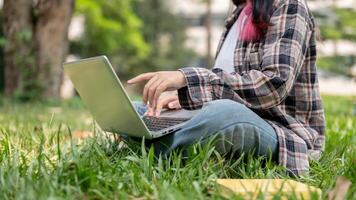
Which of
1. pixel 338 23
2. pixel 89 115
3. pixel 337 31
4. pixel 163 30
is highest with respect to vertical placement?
pixel 338 23

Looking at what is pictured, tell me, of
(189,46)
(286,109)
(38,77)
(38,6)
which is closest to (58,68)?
(38,77)

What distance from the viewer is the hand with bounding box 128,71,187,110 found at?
1987mm

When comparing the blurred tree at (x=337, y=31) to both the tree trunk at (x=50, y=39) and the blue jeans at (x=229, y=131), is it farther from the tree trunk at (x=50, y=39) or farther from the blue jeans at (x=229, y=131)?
the blue jeans at (x=229, y=131)

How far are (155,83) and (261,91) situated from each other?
0.40 m

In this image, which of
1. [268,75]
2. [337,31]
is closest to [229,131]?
[268,75]

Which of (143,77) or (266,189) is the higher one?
(143,77)

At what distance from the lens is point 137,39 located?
1680 cm

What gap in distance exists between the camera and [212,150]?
2057 millimetres

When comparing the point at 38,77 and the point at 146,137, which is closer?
the point at 146,137

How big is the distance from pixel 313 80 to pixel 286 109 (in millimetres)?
162

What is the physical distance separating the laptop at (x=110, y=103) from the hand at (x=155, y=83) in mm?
67

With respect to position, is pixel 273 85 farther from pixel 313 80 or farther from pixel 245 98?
pixel 313 80

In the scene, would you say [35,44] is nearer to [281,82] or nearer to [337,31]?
[337,31]

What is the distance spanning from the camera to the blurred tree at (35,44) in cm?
798
